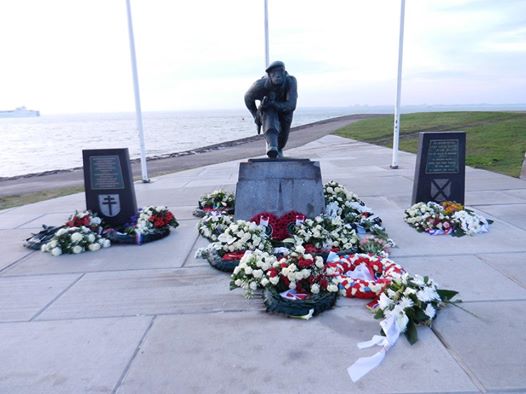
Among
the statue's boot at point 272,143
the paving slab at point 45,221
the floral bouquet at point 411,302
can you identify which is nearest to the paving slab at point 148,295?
the floral bouquet at point 411,302

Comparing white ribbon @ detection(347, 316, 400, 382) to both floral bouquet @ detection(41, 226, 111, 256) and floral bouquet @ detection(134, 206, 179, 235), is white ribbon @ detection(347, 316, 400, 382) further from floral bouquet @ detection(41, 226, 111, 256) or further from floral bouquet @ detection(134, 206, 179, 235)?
floral bouquet @ detection(41, 226, 111, 256)

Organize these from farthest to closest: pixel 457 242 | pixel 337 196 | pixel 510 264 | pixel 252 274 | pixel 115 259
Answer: pixel 337 196
pixel 457 242
pixel 115 259
pixel 510 264
pixel 252 274

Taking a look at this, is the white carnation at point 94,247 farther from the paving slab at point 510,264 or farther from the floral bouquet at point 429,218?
the paving slab at point 510,264

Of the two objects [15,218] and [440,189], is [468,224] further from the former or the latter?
[15,218]

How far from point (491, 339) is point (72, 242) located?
16.3ft

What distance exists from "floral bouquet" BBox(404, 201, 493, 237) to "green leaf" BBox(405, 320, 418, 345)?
2872 mm

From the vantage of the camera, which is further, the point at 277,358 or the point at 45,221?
the point at 45,221

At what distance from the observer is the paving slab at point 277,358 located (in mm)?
2625

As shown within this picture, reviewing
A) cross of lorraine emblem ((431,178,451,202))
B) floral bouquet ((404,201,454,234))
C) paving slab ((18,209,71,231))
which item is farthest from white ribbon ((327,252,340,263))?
paving slab ((18,209,71,231))

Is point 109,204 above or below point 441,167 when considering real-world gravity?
below

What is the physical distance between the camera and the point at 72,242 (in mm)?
5484

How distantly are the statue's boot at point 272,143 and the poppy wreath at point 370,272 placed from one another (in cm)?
220

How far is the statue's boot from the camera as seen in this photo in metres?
6.17

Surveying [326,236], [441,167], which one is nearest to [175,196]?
[326,236]
